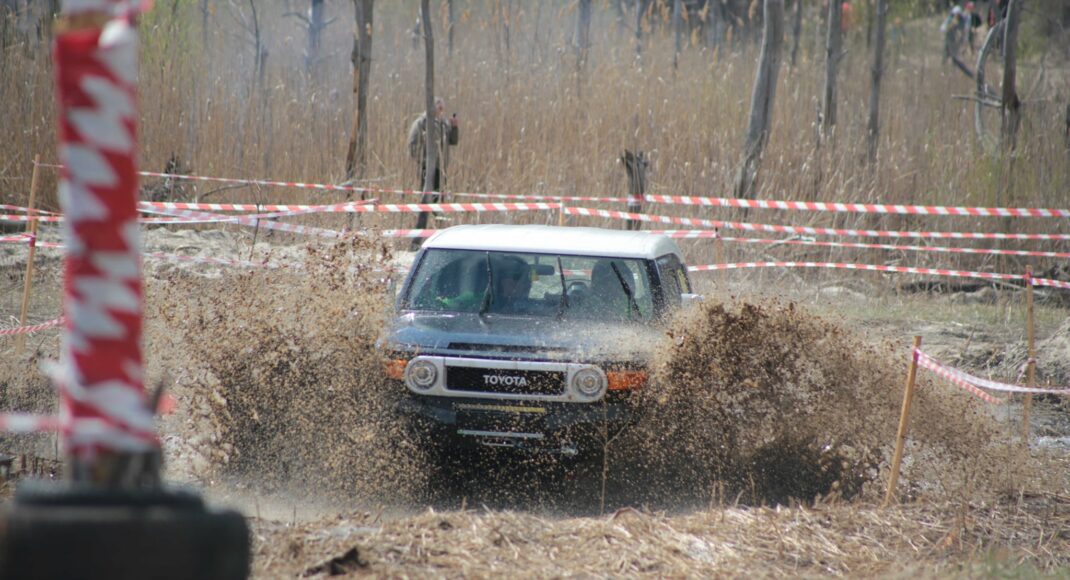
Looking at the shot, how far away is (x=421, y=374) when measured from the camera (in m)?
6.73

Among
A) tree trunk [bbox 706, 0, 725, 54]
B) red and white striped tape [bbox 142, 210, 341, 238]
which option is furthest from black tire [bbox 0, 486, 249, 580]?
tree trunk [bbox 706, 0, 725, 54]

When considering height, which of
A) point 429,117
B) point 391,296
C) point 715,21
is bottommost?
point 391,296

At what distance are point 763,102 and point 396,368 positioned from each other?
1317 centimetres

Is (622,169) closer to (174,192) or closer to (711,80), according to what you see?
(711,80)

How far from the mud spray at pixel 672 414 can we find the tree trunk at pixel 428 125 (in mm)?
8934

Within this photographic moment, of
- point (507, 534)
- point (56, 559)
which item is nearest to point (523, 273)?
point (507, 534)

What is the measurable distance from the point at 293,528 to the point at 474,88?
16394mm

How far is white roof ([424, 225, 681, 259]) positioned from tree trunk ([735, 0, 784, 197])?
10180mm

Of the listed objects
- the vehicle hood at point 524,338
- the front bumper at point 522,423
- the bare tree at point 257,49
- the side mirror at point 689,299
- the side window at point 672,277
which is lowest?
the front bumper at point 522,423

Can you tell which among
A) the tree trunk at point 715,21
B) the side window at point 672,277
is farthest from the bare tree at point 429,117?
the tree trunk at point 715,21

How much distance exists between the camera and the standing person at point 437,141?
57.7 ft

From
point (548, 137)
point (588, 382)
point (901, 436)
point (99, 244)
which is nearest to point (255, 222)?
point (548, 137)

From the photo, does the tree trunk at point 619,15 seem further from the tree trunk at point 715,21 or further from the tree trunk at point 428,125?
the tree trunk at point 428,125

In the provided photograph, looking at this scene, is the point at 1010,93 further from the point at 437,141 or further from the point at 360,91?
the point at 360,91
